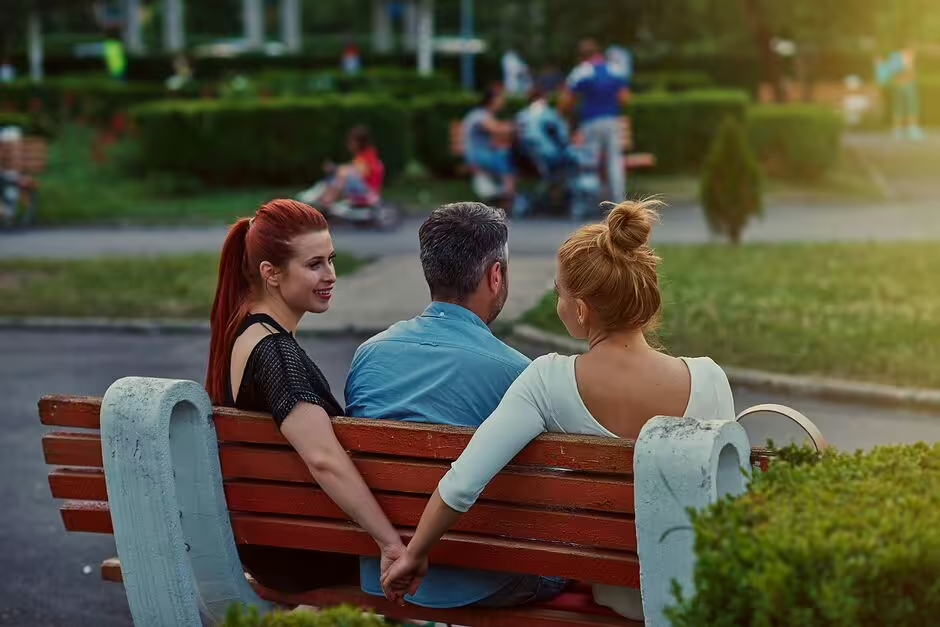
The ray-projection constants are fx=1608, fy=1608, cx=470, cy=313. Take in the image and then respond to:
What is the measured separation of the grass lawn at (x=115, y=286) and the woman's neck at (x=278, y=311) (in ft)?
25.0

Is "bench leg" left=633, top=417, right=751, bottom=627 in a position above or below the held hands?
above

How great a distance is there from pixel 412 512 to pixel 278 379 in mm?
489

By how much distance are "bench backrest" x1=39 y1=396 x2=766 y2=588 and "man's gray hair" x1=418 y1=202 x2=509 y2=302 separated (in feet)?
1.48

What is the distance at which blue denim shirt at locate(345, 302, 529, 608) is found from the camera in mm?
4043

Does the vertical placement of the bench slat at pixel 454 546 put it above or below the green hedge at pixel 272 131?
above

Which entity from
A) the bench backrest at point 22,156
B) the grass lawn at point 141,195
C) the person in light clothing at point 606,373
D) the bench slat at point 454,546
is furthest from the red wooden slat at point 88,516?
the bench backrest at point 22,156

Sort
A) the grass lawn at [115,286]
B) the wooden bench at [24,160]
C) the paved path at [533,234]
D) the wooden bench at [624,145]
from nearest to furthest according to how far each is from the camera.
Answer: the grass lawn at [115,286] < the paved path at [533,234] < the wooden bench at [624,145] < the wooden bench at [24,160]

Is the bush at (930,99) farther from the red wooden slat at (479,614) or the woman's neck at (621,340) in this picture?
the woman's neck at (621,340)

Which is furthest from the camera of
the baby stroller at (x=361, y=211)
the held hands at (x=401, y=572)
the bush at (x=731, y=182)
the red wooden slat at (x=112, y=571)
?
the baby stroller at (x=361, y=211)

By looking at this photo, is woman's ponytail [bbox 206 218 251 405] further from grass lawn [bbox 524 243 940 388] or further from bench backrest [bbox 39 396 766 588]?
grass lawn [bbox 524 243 940 388]

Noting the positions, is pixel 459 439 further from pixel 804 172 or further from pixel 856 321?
pixel 804 172

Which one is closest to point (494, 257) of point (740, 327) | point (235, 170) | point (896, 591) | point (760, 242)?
point (896, 591)

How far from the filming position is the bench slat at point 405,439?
3549 millimetres

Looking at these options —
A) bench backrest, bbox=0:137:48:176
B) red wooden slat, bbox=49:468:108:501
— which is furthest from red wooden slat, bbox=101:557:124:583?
bench backrest, bbox=0:137:48:176
